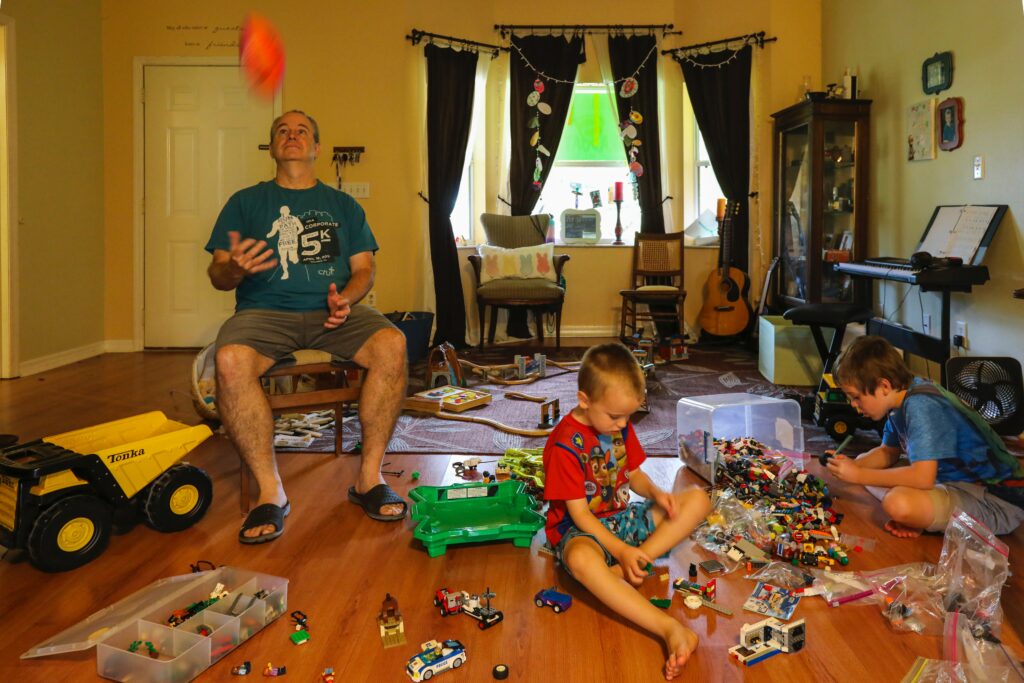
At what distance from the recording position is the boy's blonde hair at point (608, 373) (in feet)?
6.28

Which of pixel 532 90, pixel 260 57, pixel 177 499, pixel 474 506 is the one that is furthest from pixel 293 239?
pixel 532 90

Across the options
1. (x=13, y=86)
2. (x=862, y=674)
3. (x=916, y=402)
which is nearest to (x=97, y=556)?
(x=862, y=674)

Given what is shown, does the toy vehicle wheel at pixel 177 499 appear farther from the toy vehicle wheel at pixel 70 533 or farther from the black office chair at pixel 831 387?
the black office chair at pixel 831 387

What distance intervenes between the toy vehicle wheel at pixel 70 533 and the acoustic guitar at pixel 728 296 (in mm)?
4893

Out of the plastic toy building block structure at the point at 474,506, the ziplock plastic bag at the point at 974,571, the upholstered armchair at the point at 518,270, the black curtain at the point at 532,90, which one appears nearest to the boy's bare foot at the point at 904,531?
the ziplock plastic bag at the point at 974,571

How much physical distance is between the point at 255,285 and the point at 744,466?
1700 millimetres

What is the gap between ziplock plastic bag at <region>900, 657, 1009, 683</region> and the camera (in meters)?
1.46

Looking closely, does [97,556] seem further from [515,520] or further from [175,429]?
[515,520]

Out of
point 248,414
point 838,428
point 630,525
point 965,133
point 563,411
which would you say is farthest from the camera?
point 965,133

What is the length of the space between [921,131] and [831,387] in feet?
6.62

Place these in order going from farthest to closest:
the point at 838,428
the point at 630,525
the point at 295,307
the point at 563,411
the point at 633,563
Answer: the point at 563,411 → the point at 838,428 → the point at 295,307 → the point at 630,525 → the point at 633,563

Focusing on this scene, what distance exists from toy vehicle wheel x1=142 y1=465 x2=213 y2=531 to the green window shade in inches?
195

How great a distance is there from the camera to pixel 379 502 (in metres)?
2.48

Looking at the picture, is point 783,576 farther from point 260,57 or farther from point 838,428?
point 260,57
